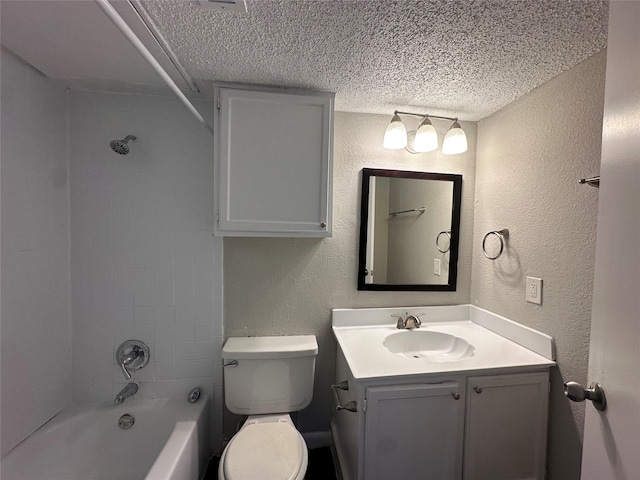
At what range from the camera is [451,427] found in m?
1.17

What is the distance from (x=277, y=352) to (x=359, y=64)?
1.49 meters

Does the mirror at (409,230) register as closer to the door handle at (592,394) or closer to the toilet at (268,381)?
the toilet at (268,381)

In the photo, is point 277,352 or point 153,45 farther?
point 277,352

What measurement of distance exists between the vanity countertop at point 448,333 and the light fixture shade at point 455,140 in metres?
1.01

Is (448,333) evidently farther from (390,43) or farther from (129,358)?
(129,358)

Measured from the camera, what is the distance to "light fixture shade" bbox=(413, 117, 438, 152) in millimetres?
1527

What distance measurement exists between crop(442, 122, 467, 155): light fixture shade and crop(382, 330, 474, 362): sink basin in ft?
3.66

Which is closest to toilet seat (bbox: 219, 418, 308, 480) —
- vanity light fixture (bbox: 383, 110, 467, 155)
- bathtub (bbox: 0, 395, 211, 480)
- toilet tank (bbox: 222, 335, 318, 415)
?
toilet tank (bbox: 222, 335, 318, 415)

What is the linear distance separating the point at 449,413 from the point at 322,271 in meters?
0.94

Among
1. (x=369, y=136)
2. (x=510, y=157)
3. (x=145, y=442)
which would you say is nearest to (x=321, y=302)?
(x=369, y=136)

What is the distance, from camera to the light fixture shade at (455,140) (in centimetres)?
156

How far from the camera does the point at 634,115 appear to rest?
1.90 ft

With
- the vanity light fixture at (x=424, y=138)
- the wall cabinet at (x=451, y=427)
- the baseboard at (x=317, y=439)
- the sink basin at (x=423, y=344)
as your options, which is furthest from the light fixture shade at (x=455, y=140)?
the baseboard at (x=317, y=439)

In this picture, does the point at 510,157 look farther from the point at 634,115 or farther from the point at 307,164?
the point at 307,164
